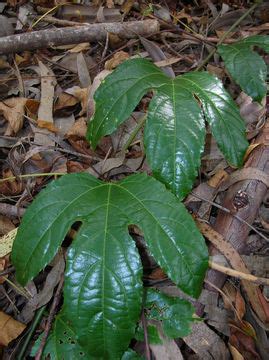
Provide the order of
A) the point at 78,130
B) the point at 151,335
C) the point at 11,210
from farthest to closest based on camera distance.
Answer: the point at 78,130 < the point at 11,210 < the point at 151,335

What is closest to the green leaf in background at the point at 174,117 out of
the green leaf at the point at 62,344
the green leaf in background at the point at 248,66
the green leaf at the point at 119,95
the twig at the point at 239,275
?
the green leaf at the point at 119,95

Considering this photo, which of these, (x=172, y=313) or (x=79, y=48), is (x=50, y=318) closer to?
(x=172, y=313)

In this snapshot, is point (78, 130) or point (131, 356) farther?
point (78, 130)

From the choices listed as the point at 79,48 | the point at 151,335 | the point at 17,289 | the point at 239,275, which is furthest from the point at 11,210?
the point at 79,48

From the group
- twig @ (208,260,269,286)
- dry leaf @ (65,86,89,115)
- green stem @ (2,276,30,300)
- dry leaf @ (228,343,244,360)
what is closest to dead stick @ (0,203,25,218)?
green stem @ (2,276,30,300)

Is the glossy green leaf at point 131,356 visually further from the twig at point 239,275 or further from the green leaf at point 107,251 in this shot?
the twig at point 239,275

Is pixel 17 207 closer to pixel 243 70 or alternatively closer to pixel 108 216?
pixel 108 216
